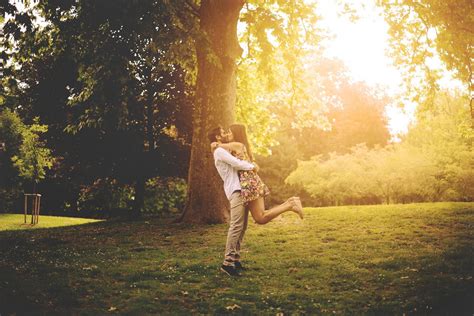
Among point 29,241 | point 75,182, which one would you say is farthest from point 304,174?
point 29,241

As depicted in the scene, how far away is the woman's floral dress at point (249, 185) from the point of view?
24.1 feet

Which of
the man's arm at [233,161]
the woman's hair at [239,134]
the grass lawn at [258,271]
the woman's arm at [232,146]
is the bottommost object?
the grass lawn at [258,271]

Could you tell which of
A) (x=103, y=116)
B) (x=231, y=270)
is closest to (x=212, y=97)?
(x=103, y=116)

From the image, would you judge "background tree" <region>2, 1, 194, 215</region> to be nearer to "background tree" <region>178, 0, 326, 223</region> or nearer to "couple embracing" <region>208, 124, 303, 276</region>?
"background tree" <region>178, 0, 326, 223</region>

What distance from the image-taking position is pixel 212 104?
1382 cm

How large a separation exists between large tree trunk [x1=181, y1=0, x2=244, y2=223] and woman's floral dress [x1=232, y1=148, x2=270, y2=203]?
6.11 metres

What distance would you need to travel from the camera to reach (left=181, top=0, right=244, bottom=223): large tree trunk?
1353cm

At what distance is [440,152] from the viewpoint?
20625mm

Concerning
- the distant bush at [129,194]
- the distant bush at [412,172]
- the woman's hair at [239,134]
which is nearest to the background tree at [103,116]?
the distant bush at [129,194]

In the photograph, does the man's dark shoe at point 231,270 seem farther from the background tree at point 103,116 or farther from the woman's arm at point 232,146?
the background tree at point 103,116

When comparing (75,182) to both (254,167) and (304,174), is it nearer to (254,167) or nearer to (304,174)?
(304,174)

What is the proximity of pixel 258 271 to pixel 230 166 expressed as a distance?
1974mm

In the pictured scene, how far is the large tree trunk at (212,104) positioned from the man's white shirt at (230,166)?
19.9ft

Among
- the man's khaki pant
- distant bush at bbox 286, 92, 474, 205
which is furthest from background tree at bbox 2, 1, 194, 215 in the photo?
distant bush at bbox 286, 92, 474, 205
